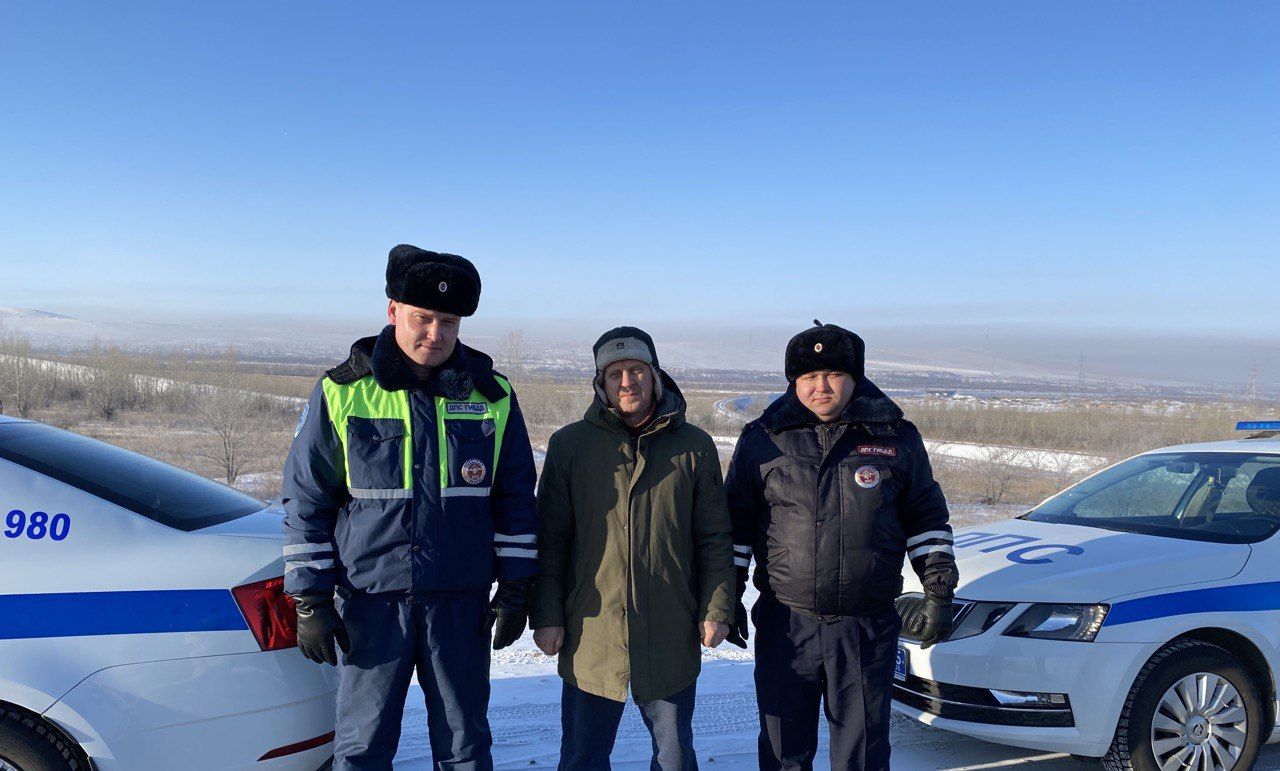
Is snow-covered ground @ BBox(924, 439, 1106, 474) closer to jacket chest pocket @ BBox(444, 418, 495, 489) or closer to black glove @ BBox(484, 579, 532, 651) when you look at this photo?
black glove @ BBox(484, 579, 532, 651)

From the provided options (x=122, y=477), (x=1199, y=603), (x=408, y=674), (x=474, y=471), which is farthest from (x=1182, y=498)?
(x=122, y=477)

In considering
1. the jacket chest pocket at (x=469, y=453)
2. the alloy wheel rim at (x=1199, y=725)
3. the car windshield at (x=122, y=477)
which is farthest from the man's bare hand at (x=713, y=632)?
the alloy wheel rim at (x=1199, y=725)

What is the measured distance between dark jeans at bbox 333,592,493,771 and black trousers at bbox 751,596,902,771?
970 mm

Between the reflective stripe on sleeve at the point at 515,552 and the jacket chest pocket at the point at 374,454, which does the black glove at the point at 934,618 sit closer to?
the reflective stripe on sleeve at the point at 515,552

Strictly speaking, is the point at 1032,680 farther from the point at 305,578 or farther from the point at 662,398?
the point at 305,578

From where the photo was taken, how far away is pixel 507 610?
90.8 inches

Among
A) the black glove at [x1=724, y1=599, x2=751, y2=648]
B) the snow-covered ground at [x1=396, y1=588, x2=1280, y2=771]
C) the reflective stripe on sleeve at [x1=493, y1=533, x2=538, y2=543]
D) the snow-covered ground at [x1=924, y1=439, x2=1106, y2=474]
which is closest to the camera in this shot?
the reflective stripe on sleeve at [x1=493, y1=533, x2=538, y2=543]

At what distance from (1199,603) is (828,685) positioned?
5.12ft

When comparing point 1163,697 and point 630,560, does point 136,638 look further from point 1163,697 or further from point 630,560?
point 1163,697

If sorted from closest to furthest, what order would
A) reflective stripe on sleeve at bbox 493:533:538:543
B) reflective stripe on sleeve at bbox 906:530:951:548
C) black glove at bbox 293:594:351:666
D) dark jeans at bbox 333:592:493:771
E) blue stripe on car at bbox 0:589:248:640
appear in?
blue stripe on car at bbox 0:589:248:640, black glove at bbox 293:594:351:666, dark jeans at bbox 333:592:493:771, reflective stripe on sleeve at bbox 493:533:538:543, reflective stripe on sleeve at bbox 906:530:951:548

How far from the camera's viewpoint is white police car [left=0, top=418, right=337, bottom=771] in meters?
1.99

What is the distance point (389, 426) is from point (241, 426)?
17310 mm

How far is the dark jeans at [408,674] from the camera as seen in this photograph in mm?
2207

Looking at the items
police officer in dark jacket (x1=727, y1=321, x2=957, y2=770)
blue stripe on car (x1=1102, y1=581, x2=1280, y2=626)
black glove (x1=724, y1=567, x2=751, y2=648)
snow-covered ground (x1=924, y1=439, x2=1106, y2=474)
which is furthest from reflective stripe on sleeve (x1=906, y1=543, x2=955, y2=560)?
snow-covered ground (x1=924, y1=439, x2=1106, y2=474)
